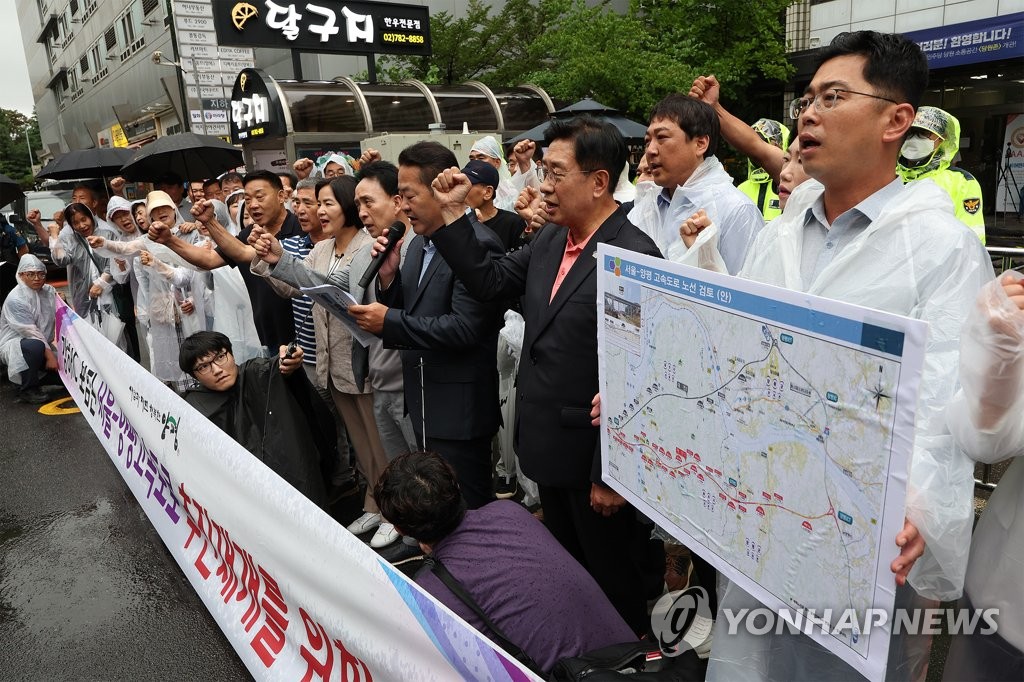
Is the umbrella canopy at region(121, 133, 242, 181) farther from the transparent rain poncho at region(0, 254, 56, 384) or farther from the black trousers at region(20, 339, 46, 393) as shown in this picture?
the black trousers at region(20, 339, 46, 393)

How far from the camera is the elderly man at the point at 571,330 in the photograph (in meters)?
2.42

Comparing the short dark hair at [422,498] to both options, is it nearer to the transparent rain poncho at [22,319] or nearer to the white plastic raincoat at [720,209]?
the white plastic raincoat at [720,209]

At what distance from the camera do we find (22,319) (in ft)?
24.5

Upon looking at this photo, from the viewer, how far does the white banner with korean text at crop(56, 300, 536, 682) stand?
1728 millimetres

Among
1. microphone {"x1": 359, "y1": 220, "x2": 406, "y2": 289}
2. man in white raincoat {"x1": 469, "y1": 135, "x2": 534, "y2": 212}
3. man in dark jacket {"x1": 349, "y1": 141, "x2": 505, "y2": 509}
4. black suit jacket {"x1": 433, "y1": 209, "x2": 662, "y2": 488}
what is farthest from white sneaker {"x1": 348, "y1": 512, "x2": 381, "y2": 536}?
man in white raincoat {"x1": 469, "y1": 135, "x2": 534, "y2": 212}

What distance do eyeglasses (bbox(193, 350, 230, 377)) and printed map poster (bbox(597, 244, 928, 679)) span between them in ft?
8.14

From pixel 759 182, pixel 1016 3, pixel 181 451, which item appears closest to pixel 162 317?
pixel 181 451

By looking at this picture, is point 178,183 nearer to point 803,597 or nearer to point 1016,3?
point 803,597

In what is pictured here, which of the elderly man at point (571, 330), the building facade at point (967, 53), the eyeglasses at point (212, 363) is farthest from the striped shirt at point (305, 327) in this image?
the building facade at point (967, 53)

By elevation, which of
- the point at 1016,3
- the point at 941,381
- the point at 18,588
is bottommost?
the point at 18,588

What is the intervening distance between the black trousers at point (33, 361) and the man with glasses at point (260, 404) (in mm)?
4875

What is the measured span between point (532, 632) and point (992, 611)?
102 centimetres

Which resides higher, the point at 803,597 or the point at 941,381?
the point at 941,381

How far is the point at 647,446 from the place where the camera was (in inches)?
70.7
